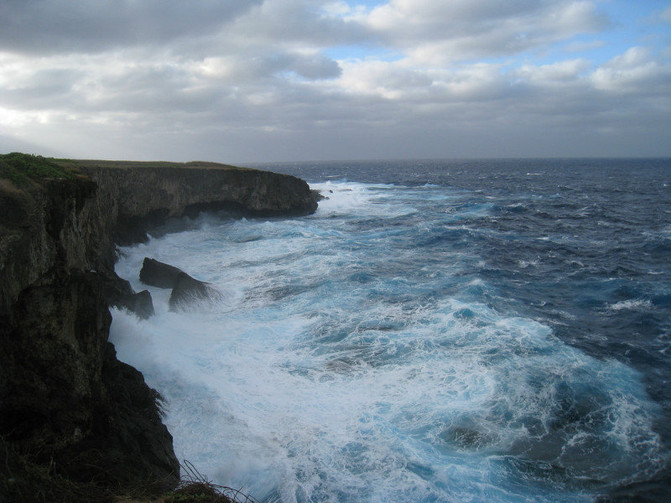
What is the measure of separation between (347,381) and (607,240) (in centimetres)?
3024


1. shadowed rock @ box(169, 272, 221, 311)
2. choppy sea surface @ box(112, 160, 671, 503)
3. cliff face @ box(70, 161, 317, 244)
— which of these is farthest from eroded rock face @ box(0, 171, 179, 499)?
cliff face @ box(70, 161, 317, 244)

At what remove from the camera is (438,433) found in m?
11.9

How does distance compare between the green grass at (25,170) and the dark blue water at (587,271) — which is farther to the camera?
the dark blue water at (587,271)

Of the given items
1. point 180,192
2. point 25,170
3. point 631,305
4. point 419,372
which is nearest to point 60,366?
point 25,170

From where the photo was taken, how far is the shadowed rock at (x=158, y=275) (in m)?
23.7

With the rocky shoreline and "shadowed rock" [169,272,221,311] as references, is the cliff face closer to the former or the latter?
"shadowed rock" [169,272,221,311]

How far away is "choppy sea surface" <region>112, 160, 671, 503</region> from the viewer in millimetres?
10641

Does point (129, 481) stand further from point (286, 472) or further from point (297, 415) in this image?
point (297, 415)

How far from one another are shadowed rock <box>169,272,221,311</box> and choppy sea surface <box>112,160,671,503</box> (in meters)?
0.49

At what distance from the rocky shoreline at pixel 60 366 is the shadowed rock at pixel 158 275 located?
448 inches

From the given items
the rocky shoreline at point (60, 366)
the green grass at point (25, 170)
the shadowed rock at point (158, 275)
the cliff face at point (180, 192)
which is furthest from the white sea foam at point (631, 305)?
Result: the cliff face at point (180, 192)

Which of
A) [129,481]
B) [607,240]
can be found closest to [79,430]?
[129,481]

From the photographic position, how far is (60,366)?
933cm

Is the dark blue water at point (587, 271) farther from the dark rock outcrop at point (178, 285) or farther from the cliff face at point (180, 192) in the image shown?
the cliff face at point (180, 192)
